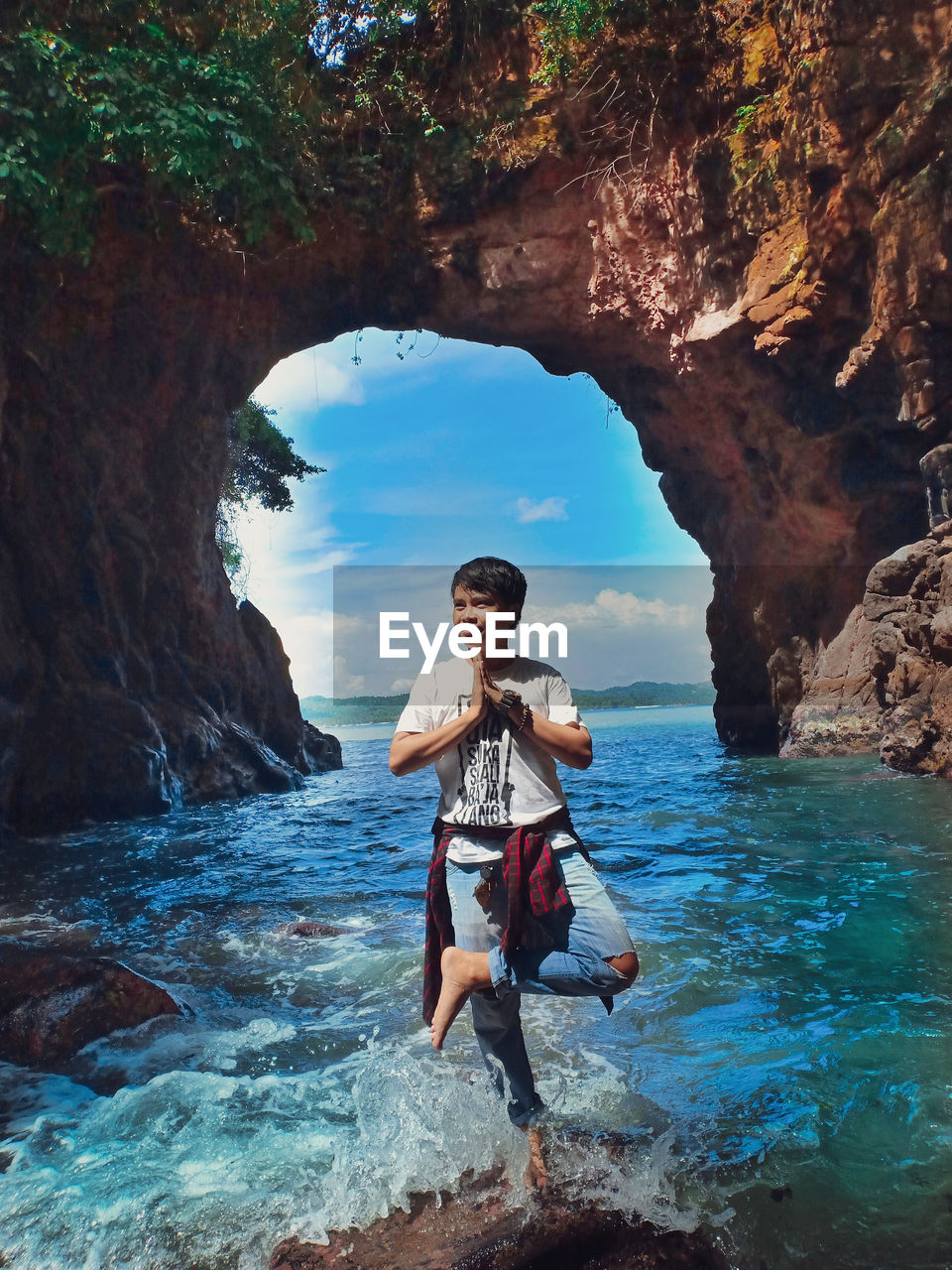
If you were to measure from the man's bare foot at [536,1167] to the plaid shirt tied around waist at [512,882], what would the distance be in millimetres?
428

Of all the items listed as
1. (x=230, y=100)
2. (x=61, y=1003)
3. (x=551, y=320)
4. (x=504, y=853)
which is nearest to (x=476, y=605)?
(x=504, y=853)

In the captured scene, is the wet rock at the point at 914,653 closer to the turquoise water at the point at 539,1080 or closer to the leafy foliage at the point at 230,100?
the turquoise water at the point at 539,1080

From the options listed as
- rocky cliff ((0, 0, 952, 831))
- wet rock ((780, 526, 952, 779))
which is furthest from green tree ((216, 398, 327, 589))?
wet rock ((780, 526, 952, 779))

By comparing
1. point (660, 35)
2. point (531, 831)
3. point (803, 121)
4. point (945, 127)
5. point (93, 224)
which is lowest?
point (531, 831)

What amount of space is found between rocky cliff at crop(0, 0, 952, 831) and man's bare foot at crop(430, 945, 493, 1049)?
9.28 metres

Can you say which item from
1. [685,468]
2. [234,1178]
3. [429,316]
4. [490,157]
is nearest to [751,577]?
[685,468]

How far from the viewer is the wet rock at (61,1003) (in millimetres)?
3350

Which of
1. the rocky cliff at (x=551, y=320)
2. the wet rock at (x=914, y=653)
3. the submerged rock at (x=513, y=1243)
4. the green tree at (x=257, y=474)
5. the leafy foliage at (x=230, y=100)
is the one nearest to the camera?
the submerged rock at (x=513, y=1243)

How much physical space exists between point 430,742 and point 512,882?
0.44 meters

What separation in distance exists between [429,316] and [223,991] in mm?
12557

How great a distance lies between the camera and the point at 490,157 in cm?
1213

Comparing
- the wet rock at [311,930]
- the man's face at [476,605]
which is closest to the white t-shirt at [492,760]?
the man's face at [476,605]

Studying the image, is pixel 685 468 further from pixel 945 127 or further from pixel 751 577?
pixel 945 127

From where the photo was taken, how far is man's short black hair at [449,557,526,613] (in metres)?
2.36
